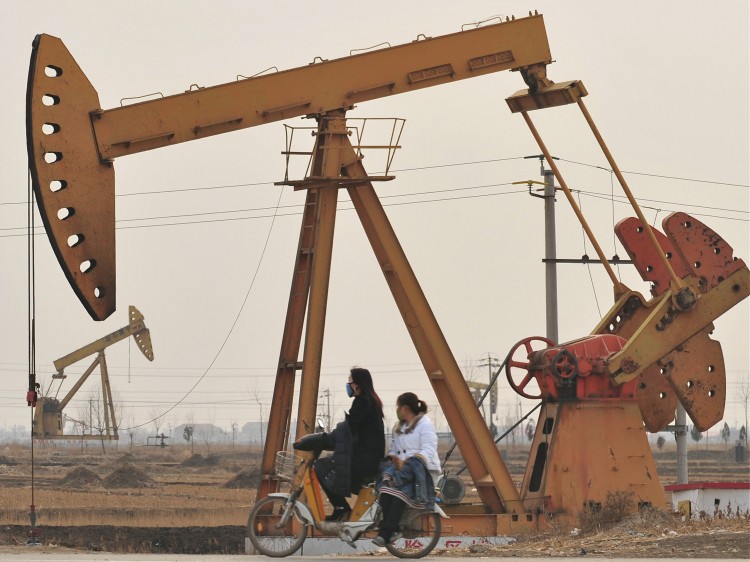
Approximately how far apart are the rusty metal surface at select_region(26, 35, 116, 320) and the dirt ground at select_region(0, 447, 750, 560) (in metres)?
3.16

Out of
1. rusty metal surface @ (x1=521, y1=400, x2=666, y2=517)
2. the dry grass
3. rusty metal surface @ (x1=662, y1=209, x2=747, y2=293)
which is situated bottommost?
the dry grass

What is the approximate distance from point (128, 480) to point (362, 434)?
40495 mm

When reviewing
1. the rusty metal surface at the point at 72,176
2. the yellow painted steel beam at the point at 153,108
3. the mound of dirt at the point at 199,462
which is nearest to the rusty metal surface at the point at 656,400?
the yellow painted steel beam at the point at 153,108

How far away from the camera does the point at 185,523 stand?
105 feet

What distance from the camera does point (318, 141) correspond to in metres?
18.5

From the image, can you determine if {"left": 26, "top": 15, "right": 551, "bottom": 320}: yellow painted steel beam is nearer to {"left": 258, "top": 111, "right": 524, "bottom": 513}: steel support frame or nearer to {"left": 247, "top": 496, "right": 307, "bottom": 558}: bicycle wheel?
{"left": 258, "top": 111, "right": 524, "bottom": 513}: steel support frame

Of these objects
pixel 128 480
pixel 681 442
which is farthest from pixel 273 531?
pixel 128 480

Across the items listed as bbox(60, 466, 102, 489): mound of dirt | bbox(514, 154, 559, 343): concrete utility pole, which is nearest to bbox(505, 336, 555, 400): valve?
bbox(514, 154, 559, 343): concrete utility pole

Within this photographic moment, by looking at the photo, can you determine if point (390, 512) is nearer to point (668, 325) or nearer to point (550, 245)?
point (668, 325)

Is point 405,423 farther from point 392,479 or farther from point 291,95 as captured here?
point 291,95

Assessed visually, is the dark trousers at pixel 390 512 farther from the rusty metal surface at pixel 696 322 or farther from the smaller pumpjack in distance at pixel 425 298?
the rusty metal surface at pixel 696 322

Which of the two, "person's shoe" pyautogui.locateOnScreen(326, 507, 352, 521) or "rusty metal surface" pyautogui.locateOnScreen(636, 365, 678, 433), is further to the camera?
"rusty metal surface" pyautogui.locateOnScreen(636, 365, 678, 433)

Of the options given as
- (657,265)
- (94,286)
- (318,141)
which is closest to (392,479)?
(94,286)

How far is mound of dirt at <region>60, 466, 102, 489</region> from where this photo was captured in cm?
4934
